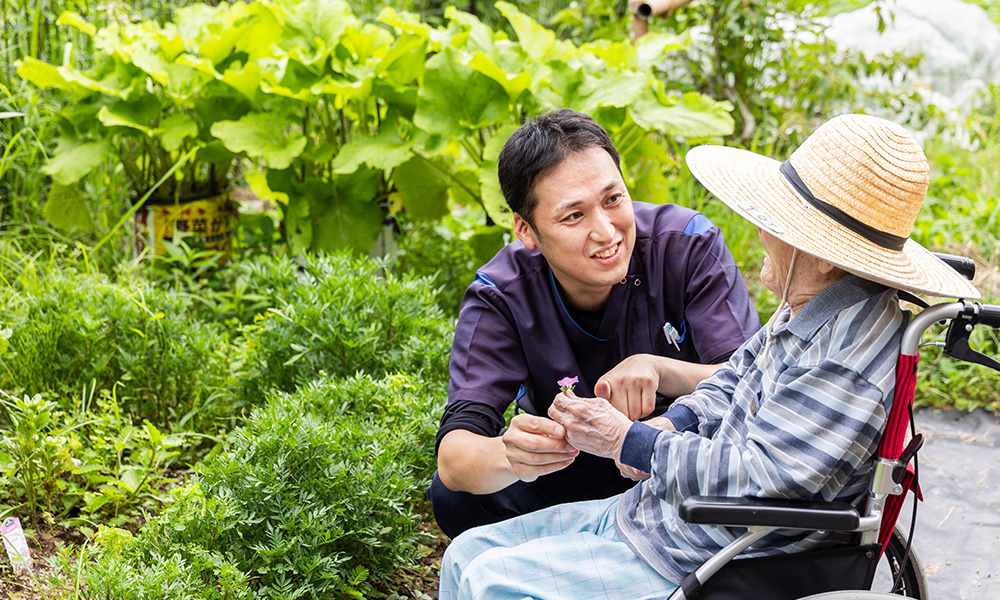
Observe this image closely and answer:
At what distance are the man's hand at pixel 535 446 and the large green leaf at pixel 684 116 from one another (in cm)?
217

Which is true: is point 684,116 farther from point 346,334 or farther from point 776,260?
point 776,260

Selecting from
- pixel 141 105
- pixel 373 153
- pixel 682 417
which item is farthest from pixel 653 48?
pixel 682 417

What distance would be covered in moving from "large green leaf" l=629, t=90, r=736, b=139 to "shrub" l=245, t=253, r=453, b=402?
131 cm

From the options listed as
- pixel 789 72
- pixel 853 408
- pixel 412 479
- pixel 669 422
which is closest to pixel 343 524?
pixel 412 479

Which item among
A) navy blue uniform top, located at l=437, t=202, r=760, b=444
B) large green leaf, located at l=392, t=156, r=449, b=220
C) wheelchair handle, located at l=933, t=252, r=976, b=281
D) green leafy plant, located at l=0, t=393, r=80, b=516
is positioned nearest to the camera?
wheelchair handle, located at l=933, t=252, r=976, b=281

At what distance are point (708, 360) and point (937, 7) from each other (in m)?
8.83

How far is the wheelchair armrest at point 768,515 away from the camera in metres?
1.44

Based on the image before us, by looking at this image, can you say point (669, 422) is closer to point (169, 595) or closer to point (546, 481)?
point (546, 481)

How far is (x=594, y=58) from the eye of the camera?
152 inches

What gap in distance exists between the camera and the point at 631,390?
1.97 metres

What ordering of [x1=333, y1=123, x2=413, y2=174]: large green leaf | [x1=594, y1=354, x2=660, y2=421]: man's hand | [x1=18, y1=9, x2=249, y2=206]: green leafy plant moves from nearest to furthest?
[x1=594, y1=354, x2=660, y2=421]: man's hand
[x1=333, y1=123, x2=413, y2=174]: large green leaf
[x1=18, y1=9, x2=249, y2=206]: green leafy plant

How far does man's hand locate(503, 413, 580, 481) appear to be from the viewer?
1730 millimetres

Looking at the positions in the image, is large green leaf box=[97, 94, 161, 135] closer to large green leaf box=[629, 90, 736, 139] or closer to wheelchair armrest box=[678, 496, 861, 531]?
large green leaf box=[629, 90, 736, 139]

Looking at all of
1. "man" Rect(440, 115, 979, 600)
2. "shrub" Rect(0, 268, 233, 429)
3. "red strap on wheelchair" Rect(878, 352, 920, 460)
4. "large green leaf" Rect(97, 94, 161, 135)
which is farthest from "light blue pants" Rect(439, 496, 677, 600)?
"large green leaf" Rect(97, 94, 161, 135)
